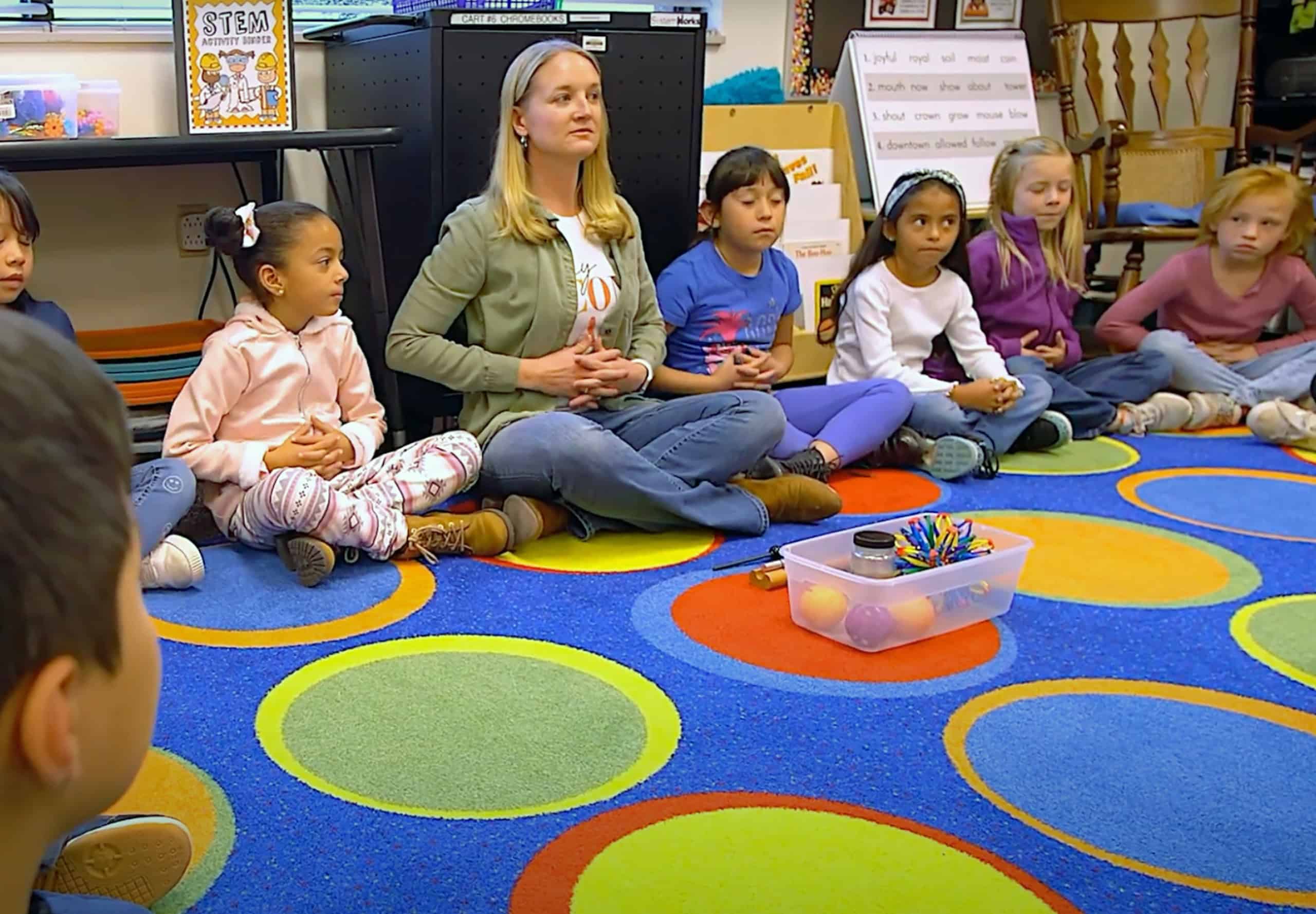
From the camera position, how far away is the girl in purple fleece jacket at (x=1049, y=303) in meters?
2.91

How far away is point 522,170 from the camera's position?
2.21 meters

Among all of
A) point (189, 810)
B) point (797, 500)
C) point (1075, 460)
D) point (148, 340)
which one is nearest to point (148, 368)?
point (148, 340)

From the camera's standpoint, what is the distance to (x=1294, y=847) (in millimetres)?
1219

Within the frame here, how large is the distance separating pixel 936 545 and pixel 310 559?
33.6 inches

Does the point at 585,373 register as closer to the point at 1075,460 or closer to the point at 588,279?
the point at 588,279

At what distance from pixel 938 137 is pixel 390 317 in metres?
1.72

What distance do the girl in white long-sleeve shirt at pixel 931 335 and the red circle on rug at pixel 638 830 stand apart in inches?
54.1

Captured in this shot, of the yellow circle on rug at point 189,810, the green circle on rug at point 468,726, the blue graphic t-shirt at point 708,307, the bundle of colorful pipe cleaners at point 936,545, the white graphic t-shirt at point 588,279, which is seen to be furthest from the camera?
the blue graphic t-shirt at point 708,307

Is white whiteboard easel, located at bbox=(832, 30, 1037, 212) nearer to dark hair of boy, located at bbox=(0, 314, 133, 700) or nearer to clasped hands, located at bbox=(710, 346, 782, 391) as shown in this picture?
clasped hands, located at bbox=(710, 346, 782, 391)

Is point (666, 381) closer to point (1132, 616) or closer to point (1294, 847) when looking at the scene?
point (1132, 616)

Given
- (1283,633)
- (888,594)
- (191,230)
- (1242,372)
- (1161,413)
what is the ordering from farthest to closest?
(1242,372) < (1161,413) < (191,230) < (1283,633) < (888,594)

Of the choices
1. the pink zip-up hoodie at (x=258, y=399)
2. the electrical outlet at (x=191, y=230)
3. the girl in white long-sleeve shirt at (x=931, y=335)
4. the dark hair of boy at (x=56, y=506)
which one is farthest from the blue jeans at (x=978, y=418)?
the dark hair of boy at (x=56, y=506)

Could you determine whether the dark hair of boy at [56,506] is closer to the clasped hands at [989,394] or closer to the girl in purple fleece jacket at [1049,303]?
the clasped hands at [989,394]

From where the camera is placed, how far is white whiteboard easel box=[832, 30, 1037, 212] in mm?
3441
